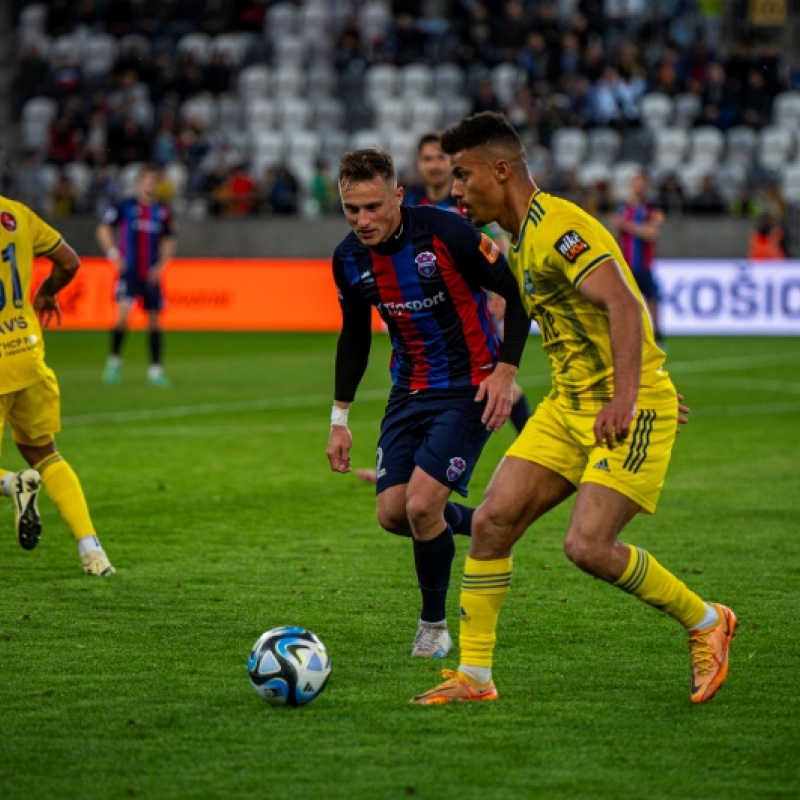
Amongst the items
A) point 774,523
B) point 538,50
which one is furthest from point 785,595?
point 538,50

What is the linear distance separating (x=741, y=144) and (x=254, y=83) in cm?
933

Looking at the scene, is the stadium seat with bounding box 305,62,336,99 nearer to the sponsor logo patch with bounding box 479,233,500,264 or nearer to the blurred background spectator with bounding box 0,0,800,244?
the blurred background spectator with bounding box 0,0,800,244

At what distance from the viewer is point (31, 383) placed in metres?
6.93

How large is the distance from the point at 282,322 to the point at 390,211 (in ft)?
58.3

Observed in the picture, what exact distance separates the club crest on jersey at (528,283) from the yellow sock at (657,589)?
0.91m

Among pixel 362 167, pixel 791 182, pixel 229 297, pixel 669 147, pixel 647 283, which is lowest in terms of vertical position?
pixel 229 297

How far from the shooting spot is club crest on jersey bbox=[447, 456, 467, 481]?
5.57m

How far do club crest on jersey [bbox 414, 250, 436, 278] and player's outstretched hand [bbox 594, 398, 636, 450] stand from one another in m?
1.21

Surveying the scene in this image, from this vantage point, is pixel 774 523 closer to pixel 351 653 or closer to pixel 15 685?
pixel 351 653

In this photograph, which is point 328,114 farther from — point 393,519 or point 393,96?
point 393,519

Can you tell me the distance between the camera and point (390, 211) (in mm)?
5543

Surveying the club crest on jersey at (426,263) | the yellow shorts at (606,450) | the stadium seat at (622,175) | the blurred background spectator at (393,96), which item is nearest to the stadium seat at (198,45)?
the blurred background spectator at (393,96)

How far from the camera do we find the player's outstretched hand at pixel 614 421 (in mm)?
4672

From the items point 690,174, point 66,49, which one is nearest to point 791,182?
point 690,174
